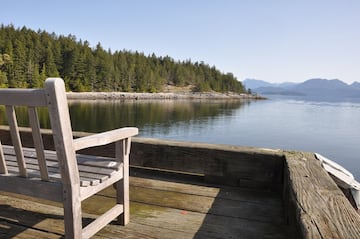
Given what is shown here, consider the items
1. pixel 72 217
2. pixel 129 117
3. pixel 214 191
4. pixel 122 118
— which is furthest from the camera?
pixel 129 117

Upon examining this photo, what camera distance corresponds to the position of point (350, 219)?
112cm

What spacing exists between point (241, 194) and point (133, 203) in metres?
1.06

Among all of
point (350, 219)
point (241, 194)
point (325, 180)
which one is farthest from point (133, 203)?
point (350, 219)

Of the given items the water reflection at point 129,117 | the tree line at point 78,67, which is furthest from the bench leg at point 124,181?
the tree line at point 78,67

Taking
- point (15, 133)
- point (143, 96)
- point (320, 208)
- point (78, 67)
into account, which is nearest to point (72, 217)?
point (15, 133)

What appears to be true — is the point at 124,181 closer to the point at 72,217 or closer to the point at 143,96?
the point at 72,217

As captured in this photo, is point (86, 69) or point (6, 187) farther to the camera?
point (86, 69)

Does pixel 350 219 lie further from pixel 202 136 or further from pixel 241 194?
pixel 202 136

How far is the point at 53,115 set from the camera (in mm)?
1404

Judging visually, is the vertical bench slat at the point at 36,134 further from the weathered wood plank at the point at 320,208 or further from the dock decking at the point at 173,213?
the weathered wood plank at the point at 320,208

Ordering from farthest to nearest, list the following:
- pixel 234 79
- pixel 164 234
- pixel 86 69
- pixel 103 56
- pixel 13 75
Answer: pixel 234 79 < pixel 103 56 < pixel 86 69 < pixel 13 75 < pixel 164 234

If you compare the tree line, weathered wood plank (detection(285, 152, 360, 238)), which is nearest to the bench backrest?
weathered wood plank (detection(285, 152, 360, 238))

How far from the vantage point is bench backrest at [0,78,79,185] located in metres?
1.37

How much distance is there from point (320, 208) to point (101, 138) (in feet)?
4.24
